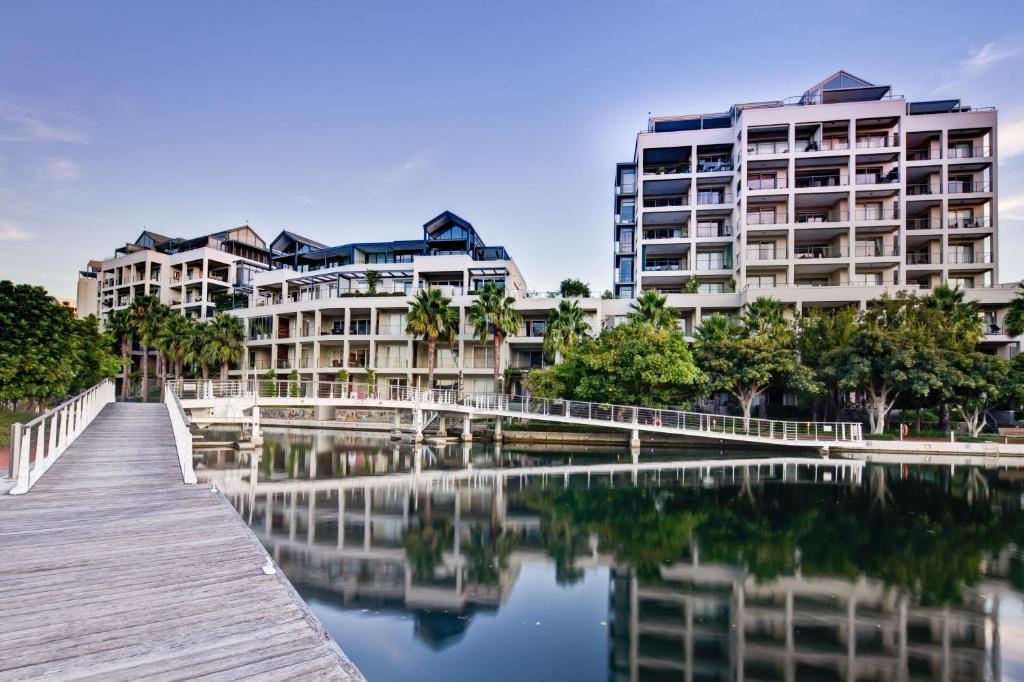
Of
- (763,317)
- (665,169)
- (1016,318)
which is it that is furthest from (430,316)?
(1016,318)

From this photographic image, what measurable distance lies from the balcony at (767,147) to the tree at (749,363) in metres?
18.8

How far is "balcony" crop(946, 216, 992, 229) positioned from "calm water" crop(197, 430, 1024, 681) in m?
32.5

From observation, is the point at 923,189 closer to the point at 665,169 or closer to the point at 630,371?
the point at 665,169

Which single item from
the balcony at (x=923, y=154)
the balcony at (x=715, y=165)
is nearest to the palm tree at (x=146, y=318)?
the balcony at (x=715, y=165)

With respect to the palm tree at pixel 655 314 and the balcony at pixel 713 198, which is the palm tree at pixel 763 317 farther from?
the balcony at pixel 713 198

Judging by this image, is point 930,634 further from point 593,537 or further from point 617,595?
point 593,537

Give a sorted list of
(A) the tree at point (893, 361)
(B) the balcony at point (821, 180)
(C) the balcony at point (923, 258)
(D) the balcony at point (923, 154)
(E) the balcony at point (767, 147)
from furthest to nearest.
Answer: (E) the balcony at point (767, 147)
(D) the balcony at point (923, 154)
(C) the balcony at point (923, 258)
(B) the balcony at point (821, 180)
(A) the tree at point (893, 361)

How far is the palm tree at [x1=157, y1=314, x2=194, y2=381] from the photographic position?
4794 cm

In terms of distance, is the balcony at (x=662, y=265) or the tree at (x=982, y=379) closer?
the tree at (x=982, y=379)

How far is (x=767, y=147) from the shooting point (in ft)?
151

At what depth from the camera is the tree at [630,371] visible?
3070 centimetres

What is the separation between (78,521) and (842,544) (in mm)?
14435

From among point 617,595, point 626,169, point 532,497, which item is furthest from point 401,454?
point 626,169

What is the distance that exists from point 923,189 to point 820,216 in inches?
346
